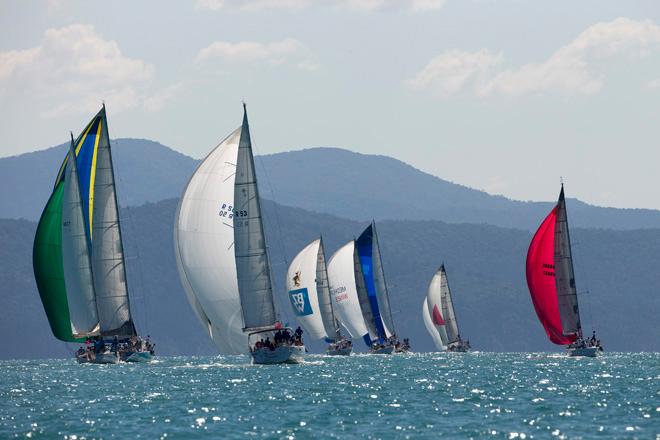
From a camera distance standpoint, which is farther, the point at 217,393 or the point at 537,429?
the point at 217,393

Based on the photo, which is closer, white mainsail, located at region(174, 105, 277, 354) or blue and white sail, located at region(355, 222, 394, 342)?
white mainsail, located at region(174, 105, 277, 354)

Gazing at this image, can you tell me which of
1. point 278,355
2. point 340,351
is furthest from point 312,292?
point 278,355

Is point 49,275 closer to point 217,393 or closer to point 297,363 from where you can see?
point 297,363

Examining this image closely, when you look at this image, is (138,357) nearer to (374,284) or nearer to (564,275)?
(564,275)

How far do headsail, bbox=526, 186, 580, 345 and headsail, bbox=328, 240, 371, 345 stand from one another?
87.9 feet

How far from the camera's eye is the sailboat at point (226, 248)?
218ft

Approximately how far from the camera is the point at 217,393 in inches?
2152

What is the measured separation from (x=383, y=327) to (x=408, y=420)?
68903mm

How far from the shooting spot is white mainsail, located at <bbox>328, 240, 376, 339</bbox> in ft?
362

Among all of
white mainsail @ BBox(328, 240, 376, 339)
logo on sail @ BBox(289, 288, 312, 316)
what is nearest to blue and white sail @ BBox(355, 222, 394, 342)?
white mainsail @ BBox(328, 240, 376, 339)

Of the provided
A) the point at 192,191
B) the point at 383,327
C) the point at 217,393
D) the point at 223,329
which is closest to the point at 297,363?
the point at 223,329

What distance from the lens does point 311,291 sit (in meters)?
104

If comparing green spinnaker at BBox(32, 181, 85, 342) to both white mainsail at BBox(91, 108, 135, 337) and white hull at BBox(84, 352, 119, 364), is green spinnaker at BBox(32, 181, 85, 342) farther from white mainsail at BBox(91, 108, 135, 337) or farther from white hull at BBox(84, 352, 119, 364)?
white hull at BBox(84, 352, 119, 364)

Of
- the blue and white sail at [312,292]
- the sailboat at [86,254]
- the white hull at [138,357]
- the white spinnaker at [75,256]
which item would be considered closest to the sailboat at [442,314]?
the blue and white sail at [312,292]
